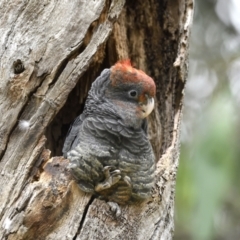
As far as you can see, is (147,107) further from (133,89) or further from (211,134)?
(211,134)

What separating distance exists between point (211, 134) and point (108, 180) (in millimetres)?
966

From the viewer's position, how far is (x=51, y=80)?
171 centimetres

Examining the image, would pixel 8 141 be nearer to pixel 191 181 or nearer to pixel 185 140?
pixel 191 181

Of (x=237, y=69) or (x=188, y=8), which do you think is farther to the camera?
(x=237, y=69)

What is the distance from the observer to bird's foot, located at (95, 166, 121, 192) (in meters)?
1.70

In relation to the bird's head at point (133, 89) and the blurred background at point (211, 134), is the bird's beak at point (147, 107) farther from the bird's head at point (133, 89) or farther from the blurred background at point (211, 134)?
the blurred background at point (211, 134)

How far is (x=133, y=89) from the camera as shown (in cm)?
183

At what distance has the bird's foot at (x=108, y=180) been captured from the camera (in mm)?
1696

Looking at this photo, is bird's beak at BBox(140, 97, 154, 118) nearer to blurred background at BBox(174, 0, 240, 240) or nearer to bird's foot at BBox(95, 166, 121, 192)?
bird's foot at BBox(95, 166, 121, 192)

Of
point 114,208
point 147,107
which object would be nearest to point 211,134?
point 147,107

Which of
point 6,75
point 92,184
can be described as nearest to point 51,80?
point 6,75

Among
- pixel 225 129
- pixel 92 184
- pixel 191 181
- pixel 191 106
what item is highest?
pixel 191 106

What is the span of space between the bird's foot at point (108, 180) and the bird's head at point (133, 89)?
0.23 m

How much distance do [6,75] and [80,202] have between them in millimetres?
454
